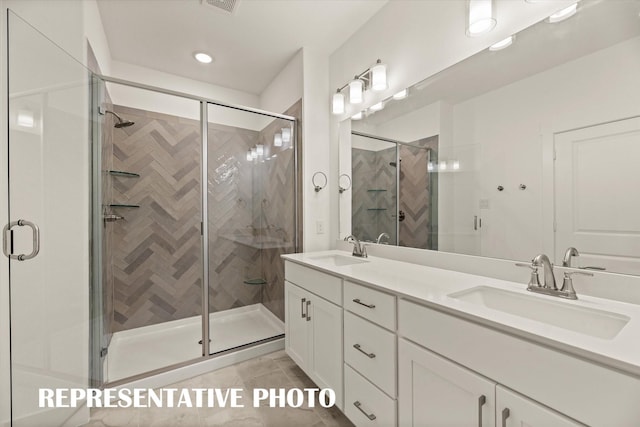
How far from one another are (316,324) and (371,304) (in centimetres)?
56

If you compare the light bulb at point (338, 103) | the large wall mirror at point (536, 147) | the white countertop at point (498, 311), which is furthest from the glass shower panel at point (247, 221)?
the large wall mirror at point (536, 147)

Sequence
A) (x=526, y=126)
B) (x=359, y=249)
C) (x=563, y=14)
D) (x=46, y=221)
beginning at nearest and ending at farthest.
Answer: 1. (x=563, y=14)
2. (x=526, y=126)
3. (x=46, y=221)
4. (x=359, y=249)

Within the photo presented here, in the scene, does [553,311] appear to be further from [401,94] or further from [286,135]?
[286,135]

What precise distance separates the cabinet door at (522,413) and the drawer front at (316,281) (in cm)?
79

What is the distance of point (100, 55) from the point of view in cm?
204

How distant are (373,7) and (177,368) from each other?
116 inches

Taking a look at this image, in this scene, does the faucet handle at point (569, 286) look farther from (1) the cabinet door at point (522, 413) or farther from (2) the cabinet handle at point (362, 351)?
(2) the cabinet handle at point (362, 351)

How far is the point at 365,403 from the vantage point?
127 centimetres

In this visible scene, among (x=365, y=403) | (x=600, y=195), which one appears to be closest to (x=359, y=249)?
(x=365, y=403)

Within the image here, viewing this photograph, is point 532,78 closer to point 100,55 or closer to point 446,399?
point 446,399

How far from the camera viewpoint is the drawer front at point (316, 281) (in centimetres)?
148

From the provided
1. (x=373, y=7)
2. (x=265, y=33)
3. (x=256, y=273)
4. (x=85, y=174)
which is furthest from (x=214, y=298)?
(x=373, y=7)

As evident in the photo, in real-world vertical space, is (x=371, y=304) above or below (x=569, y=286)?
below

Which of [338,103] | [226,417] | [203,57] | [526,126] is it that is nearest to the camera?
[526,126]
